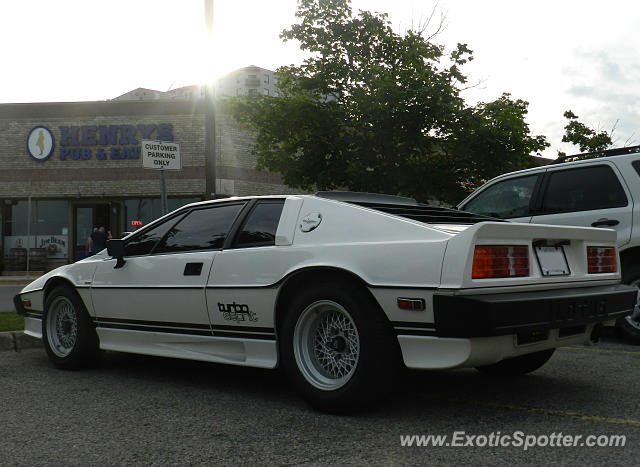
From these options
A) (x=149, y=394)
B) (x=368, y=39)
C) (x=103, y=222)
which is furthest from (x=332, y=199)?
(x=103, y=222)

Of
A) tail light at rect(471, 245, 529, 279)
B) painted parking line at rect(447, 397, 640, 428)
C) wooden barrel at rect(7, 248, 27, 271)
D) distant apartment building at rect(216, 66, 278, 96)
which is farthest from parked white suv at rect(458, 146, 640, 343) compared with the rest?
distant apartment building at rect(216, 66, 278, 96)

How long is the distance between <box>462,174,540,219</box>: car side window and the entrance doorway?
59.5 feet

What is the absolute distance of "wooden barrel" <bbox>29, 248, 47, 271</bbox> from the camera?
73.2 ft

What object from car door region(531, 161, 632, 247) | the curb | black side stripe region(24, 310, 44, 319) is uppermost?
car door region(531, 161, 632, 247)

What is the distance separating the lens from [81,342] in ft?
17.6

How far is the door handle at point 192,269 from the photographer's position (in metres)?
4.58

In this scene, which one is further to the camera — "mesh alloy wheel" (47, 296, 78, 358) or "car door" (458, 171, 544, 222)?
"car door" (458, 171, 544, 222)

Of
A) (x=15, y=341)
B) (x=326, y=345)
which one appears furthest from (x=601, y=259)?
(x=15, y=341)

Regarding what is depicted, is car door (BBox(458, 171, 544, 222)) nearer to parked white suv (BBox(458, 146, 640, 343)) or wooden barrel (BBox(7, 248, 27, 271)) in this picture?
parked white suv (BBox(458, 146, 640, 343))

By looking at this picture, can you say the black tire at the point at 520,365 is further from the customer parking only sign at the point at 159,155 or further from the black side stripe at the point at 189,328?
the customer parking only sign at the point at 159,155

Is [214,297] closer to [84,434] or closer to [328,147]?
[84,434]

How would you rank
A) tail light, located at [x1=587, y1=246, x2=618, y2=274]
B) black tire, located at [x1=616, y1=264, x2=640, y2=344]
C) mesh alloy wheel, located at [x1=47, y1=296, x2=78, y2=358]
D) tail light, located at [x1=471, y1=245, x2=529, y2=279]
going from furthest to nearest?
black tire, located at [x1=616, y1=264, x2=640, y2=344] → mesh alloy wheel, located at [x1=47, y1=296, x2=78, y2=358] → tail light, located at [x1=587, y1=246, x2=618, y2=274] → tail light, located at [x1=471, y1=245, x2=529, y2=279]

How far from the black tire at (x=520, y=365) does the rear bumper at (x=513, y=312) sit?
31.3 inches

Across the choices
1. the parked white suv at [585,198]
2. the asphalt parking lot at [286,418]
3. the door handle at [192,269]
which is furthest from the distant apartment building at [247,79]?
the asphalt parking lot at [286,418]
